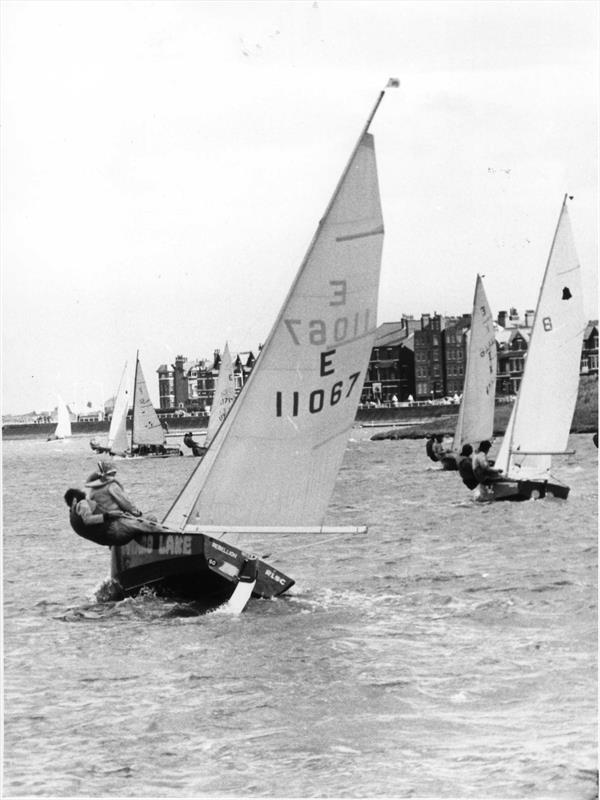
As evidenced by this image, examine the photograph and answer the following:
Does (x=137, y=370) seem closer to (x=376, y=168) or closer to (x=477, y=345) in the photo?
(x=477, y=345)

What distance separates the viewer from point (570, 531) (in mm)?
28406

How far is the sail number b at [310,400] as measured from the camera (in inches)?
681

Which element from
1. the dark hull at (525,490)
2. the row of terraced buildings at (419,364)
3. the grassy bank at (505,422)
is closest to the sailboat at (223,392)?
the row of terraced buildings at (419,364)

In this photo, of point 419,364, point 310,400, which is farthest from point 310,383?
point 419,364

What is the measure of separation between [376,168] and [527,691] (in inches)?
260

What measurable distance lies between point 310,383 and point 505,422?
47500 mm

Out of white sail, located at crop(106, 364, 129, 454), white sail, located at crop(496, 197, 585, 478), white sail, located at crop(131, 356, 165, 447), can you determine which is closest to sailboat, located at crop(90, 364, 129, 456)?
white sail, located at crop(106, 364, 129, 454)

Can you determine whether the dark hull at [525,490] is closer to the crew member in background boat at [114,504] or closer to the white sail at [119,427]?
the crew member in background boat at [114,504]

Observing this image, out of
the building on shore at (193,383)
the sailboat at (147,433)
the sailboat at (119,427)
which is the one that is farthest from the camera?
the sailboat at (147,433)

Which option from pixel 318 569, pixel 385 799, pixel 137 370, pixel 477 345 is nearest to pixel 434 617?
pixel 318 569

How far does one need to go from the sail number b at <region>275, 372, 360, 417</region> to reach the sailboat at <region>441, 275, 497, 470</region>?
2559 centimetres

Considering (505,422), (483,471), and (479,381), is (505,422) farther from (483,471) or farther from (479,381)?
(483,471)

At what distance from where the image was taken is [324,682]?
50.7 feet

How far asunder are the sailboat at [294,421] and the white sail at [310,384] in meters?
0.01
